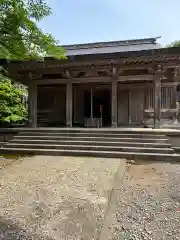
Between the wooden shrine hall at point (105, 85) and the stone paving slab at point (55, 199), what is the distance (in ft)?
13.9

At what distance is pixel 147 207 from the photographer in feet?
10.6

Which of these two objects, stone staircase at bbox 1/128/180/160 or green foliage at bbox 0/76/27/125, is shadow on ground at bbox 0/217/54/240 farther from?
green foliage at bbox 0/76/27/125

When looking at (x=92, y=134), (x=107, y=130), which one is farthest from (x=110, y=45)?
(x=92, y=134)

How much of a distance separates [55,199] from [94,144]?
3.73m

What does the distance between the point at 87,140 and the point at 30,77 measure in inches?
171

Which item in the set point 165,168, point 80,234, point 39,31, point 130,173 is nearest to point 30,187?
point 80,234

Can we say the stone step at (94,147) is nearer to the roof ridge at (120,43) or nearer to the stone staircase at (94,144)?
the stone staircase at (94,144)

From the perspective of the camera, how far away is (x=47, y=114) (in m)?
12.2

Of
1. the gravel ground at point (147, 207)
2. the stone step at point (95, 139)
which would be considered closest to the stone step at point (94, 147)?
the stone step at point (95, 139)

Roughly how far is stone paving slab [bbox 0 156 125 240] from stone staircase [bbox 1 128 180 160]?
3.26 feet

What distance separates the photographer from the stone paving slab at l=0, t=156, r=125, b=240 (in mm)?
2584

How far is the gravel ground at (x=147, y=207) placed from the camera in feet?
8.46

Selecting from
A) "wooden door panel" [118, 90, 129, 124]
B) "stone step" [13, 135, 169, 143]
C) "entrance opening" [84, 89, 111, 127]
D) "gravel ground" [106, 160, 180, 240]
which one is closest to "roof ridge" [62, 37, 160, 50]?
"entrance opening" [84, 89, 111, 127]

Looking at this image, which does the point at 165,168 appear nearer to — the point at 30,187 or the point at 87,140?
the point at 87,140
